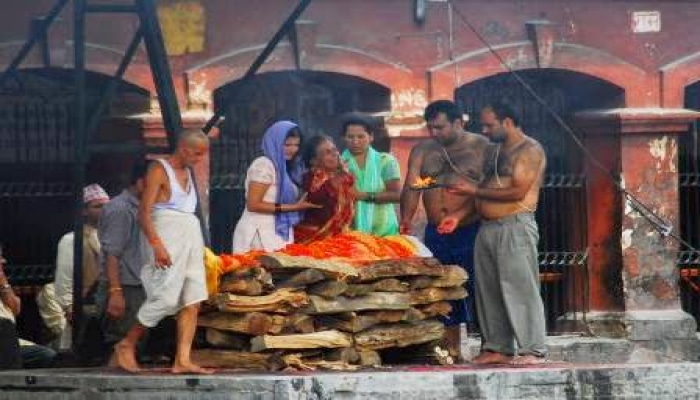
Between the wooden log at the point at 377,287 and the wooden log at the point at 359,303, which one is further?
the wooden log at the point at 377,287

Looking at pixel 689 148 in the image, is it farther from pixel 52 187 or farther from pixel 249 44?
pixel 52 187

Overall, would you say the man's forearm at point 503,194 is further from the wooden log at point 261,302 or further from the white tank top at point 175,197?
the white tank top at point 175,197

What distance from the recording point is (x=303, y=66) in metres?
19.0

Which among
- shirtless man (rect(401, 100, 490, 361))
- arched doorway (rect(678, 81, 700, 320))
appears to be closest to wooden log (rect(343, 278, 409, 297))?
shirtless man (rect(401, 100, 490, 361))

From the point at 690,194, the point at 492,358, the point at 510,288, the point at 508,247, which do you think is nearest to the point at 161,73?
the point at 508,247

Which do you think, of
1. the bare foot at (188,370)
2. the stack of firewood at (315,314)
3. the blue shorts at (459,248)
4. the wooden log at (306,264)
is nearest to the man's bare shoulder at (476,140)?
the blue shorts at (459,248)

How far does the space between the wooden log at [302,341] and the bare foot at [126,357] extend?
68cm

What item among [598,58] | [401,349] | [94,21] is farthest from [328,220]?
[598,58]

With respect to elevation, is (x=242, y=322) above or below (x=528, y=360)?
above

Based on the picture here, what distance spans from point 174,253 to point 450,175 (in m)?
2.63

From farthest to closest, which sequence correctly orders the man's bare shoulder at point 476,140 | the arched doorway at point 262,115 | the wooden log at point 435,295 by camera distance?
the arched doorway at point 262,115 < the man's bare shoulder at point 476,140 < the wooden log at point 435,295

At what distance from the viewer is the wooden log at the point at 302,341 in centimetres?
1283

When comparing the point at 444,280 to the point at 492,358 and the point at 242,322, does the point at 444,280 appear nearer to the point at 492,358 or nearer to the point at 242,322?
the point at 492,358

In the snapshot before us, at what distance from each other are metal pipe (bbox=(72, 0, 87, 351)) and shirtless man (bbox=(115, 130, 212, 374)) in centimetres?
93
